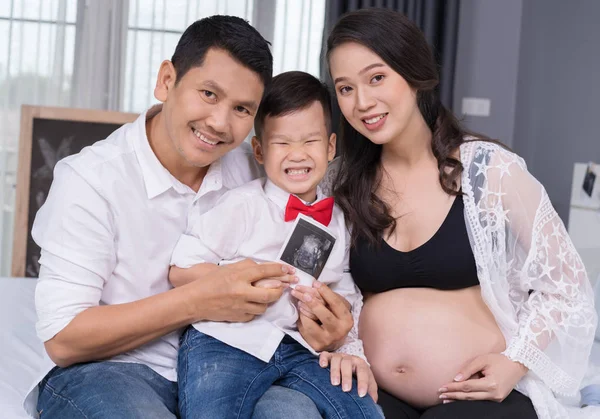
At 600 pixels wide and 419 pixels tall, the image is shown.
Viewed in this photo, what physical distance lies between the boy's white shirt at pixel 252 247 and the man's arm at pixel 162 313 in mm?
43

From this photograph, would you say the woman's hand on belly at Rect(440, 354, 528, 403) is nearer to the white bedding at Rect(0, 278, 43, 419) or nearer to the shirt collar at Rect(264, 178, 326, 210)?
the shirt collar at Rect(264, 178, 326, 210)

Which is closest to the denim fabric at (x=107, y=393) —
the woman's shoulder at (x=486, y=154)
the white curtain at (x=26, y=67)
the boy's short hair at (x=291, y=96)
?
the boy's short hair at (x=291, y=96)

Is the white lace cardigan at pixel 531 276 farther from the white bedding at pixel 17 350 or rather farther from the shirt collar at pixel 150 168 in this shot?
the shirt collar at pixel 150 168

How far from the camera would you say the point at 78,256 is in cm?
146

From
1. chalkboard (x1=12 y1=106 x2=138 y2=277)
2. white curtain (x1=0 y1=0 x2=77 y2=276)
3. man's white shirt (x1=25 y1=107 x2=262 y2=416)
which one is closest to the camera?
man's white shirt (x1=25 y1=107 x2=262 y2=416)

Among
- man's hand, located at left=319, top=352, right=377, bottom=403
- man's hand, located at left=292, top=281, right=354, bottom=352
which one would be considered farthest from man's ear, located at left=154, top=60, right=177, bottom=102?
man's hand, located at left=319, top=352, right=377, bottom=403

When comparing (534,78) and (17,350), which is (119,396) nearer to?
(17,350)

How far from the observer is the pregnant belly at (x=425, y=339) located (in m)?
1.65

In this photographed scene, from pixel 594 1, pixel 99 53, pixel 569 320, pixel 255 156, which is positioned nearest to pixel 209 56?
pixel 255 156

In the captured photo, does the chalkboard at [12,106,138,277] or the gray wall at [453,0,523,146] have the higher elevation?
the gray wall at [453,0,523,146]

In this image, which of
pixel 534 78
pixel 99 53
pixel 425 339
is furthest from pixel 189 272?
pixel 534 78

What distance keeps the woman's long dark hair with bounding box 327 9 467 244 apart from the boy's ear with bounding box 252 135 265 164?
21 cm

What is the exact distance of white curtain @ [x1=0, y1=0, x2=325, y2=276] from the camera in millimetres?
3721

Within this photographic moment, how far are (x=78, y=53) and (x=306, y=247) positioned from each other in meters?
2.65
